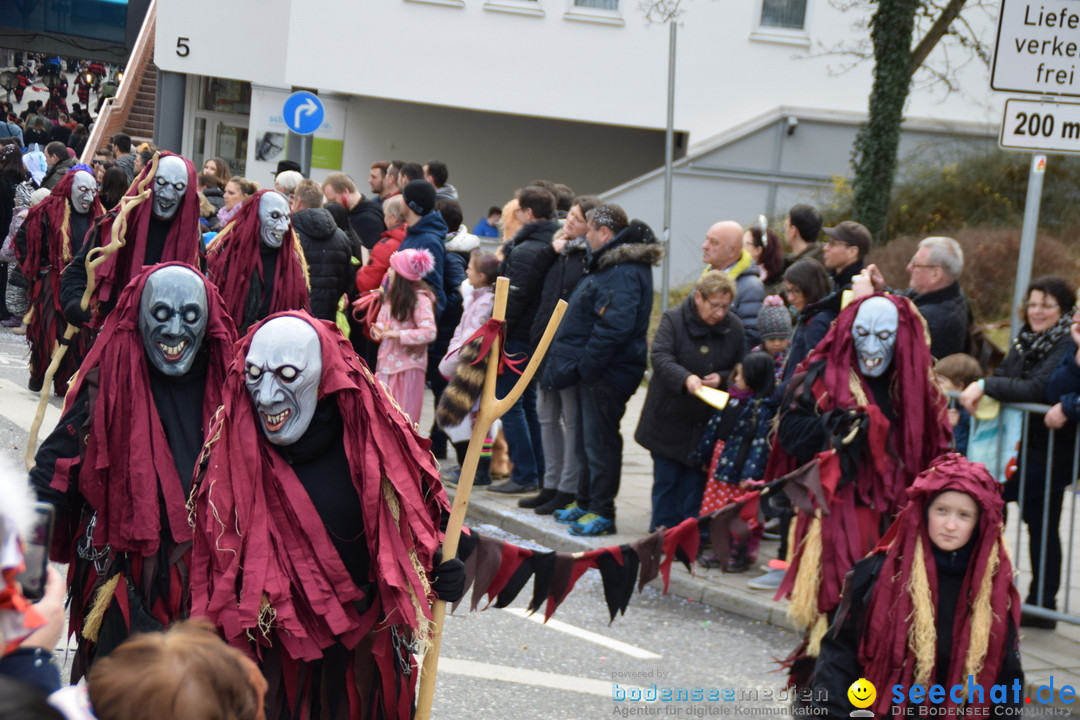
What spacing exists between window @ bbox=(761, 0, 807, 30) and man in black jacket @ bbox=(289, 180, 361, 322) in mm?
13430

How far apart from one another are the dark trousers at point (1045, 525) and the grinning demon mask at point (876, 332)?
5.30 ft

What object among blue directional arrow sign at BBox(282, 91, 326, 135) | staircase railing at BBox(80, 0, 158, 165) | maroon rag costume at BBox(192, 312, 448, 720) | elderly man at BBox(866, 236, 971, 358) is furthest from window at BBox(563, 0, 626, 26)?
maroon rag costume at BBox(192, 312, 448, 720)

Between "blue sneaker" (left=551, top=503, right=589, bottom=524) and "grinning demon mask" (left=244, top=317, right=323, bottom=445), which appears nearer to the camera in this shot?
"grinning demon mask" (left=244, top=317, right=323, bottom=445)

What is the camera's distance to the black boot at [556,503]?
812 cm

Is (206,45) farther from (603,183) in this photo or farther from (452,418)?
(452,418)

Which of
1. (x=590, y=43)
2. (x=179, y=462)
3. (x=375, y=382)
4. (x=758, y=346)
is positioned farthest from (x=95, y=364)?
Result: (x=590, y=43)

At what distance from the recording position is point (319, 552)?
10.6 feet

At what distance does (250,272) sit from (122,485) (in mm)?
Answer: 3463

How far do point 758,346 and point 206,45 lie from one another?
1674cm

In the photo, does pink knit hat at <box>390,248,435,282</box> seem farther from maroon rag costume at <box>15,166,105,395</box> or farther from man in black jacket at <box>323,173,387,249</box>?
maroon rag costume at <box>15,166,105,395</box>

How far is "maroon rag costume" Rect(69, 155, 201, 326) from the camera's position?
23.5ft

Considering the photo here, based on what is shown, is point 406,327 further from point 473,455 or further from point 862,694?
point 862,694

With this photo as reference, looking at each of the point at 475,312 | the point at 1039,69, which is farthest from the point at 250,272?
the point at 1039,69

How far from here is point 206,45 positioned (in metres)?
21.7
